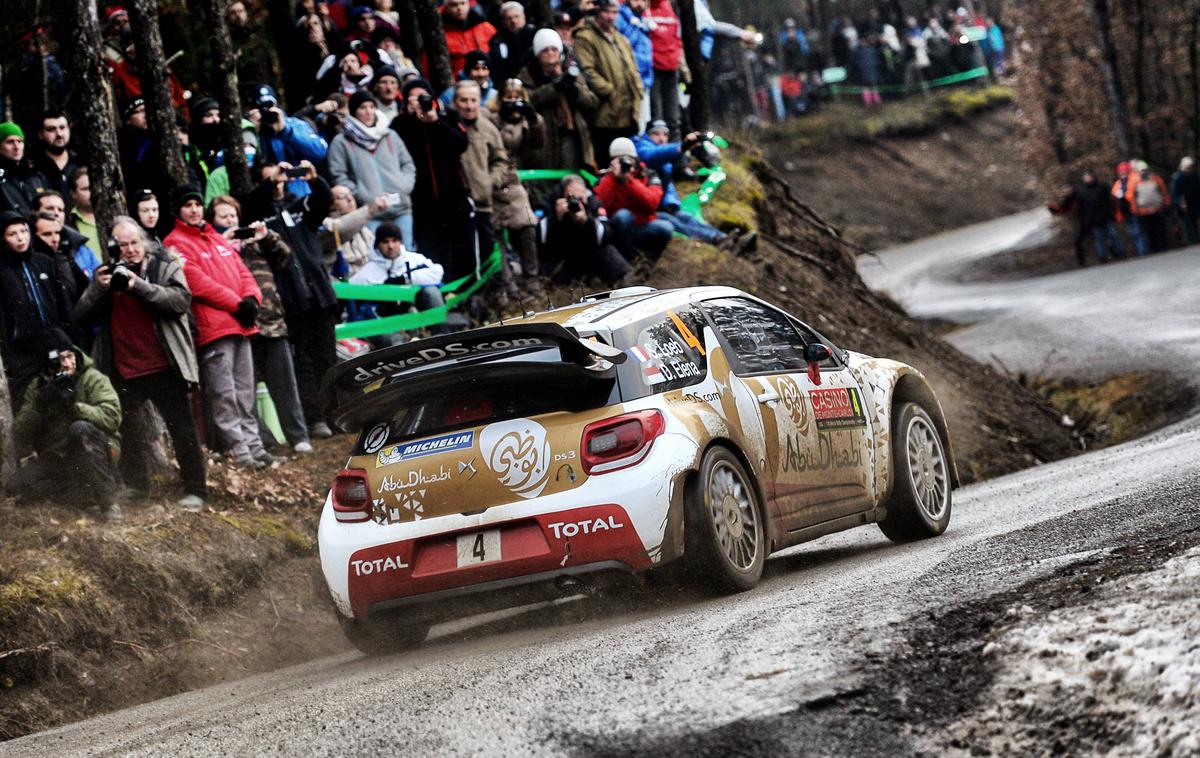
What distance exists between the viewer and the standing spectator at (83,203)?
13.1 metres

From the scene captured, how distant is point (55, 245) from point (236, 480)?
2106mm

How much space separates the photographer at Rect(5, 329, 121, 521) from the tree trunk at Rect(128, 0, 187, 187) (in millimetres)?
2870

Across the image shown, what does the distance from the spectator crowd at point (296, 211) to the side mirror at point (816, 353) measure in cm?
432

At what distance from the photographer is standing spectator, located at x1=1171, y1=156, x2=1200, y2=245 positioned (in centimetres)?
3519

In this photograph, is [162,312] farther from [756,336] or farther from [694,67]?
[694,67]

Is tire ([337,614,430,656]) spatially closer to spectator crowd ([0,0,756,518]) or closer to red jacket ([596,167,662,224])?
spectator crowd ([0,0,756,518])

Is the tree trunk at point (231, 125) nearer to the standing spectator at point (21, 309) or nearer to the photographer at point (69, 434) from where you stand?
the standing spectator at point (21, 309)

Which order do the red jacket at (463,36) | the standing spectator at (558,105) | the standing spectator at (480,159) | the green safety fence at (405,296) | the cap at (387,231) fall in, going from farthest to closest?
the red jacket at (463,36) < the standing spectator at (558,105) < the standing spectator at (480,159) < the cap at (387,231) < the green safety fence at (405,296)

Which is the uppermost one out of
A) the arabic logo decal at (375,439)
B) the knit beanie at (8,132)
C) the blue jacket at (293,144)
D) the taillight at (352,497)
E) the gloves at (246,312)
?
the knit beanie at (8,132)

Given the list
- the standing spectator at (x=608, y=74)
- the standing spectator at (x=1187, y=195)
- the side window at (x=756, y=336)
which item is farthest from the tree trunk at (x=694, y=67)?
the standing spectator at (x=1187, y=195)

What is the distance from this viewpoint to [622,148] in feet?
57.2

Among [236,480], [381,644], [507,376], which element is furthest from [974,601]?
[236,480]

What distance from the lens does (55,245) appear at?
11.5 m

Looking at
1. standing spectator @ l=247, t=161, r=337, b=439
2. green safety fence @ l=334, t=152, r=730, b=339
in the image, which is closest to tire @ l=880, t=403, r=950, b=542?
standing spectator @ l=247, t=161, r=337, b=439
